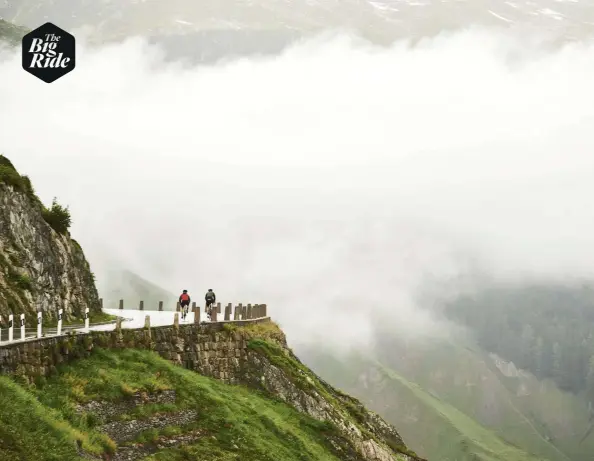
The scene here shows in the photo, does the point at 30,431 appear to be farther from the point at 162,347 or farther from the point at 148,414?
the point at 162,347

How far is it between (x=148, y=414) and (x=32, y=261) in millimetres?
16256

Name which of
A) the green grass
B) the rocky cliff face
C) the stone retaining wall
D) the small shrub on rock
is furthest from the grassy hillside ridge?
the small shrub on rock

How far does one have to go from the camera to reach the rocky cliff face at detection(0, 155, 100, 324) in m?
43.8

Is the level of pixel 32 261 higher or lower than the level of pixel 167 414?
higher

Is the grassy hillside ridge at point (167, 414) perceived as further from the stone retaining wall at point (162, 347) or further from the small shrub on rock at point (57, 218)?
the small shrub on rock at point (57, 218)

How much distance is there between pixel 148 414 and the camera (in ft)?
117

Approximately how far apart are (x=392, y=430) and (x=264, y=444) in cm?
3646

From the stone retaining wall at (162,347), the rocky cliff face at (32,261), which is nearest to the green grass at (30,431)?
the stone retaining wall at (162,347)

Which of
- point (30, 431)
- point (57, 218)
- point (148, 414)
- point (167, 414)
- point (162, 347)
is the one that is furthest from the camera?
point (57, 218)

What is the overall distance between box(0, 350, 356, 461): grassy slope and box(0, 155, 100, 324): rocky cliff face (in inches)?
300

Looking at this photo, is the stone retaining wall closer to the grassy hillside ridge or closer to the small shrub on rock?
the grassy hillside ridge

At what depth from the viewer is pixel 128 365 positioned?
3897cm

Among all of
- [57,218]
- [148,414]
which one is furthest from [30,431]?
[57,218]

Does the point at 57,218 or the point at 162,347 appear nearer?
the point at 162,347
